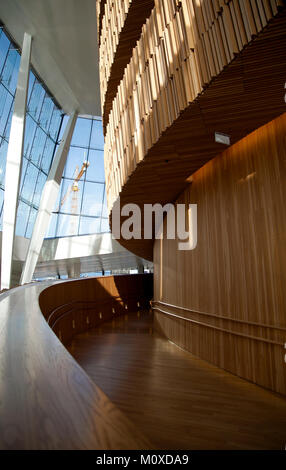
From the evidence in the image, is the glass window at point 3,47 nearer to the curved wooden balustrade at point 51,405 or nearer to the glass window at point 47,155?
the glass window at point 47,155

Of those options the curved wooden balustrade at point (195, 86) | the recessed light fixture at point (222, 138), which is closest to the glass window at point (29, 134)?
the curved wooden balustrade at point (195, 86)

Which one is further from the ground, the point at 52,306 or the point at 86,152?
the point at 86,152

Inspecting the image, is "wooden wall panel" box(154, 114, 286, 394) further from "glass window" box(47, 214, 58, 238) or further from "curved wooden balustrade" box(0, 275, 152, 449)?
"glass window" box(47, 214, 58, 238)

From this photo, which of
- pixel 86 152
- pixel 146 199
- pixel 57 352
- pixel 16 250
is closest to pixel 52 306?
pixel 146 199

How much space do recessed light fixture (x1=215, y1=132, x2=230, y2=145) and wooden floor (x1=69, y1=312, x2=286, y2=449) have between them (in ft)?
12.1

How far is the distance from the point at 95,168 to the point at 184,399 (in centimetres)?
2096

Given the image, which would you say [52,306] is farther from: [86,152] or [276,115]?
[86,152]

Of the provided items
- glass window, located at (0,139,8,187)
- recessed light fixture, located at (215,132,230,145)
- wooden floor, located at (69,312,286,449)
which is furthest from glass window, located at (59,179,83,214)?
recessed light fixture, located at (215,132,230,145)

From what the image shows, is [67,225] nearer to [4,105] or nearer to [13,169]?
[4,105]

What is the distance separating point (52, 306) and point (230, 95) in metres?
5.10

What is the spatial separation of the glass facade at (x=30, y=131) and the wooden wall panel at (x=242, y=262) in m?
12.3

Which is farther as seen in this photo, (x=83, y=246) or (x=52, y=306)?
(x=83, y=246)

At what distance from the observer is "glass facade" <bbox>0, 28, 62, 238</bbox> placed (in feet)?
49.9

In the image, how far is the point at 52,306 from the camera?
6453mm
